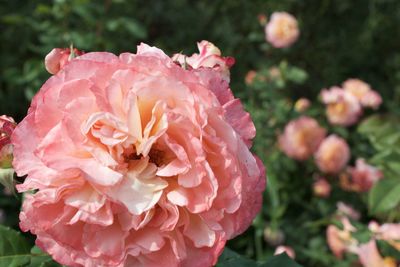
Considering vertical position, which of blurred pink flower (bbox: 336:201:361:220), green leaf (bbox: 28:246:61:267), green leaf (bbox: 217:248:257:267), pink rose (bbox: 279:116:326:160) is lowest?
blurred pink flower (bbox: 336:201:361:220)

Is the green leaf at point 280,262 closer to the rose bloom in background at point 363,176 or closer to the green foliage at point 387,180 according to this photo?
the green foliage at point 387,180

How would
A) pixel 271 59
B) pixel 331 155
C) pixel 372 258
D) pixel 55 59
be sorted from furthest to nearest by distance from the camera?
pixel 271 59 → pixel 331 155 → pixel 372 258 → pixel 55 59

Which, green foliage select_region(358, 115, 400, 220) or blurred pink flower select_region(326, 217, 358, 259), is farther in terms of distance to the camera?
blurred pink flower select_region(326, 217, 358, 259)

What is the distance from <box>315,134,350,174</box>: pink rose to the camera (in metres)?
2.40

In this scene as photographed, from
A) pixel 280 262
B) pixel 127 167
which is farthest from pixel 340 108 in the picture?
pixel 127 167

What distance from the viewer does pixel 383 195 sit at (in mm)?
1773

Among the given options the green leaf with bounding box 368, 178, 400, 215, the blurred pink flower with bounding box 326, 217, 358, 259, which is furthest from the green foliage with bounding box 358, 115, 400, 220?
the blurred pink flower with bounding box 326, 217, 358, 259

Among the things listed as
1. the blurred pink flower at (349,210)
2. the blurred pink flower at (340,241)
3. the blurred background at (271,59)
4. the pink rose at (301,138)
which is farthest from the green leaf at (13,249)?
the blurred pink flower at (349,210)

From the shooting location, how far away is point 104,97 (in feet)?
2.35

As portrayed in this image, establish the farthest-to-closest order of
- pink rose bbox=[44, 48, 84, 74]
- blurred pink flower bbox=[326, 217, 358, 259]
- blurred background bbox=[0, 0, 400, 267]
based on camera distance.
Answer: blurred background bbox=[0, 0, 400, 267], blurred pink flower bbox=[326, 217, 358, 259], pink rose bbox=[44, 48, 84, 74]

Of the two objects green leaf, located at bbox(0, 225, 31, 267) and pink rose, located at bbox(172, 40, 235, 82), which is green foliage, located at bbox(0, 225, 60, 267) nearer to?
green leaf, located at bbox(0, 225, 31, 267)

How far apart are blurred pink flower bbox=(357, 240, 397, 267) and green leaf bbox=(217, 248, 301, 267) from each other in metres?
0.74

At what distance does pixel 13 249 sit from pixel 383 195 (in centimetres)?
115

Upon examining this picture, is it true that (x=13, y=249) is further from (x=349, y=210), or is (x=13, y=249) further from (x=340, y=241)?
(x=349, y=210)
